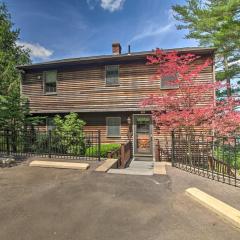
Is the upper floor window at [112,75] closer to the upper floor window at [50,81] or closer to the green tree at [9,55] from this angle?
the upper floor window at [50,81]

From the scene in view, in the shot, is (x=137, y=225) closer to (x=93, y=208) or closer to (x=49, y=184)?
(x=93, y=208)

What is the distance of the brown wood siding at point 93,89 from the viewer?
13.6 metres

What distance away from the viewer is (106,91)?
14289 millimetres

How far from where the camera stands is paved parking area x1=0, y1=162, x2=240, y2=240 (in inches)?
145

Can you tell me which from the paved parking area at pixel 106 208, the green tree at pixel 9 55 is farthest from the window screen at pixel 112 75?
the green tree at pixel 9 55

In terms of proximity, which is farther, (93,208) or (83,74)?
(83,74)

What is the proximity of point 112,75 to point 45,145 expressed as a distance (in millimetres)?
6134

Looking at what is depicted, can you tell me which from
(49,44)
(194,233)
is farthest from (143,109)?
(49,44)

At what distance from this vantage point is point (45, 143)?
11.0 meters

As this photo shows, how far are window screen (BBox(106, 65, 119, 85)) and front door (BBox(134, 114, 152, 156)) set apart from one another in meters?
2.68

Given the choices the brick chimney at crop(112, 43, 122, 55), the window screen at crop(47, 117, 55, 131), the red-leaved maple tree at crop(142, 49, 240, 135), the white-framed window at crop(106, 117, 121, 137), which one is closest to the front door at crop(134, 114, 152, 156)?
the white-framed window at crop(106, 117, 121, 137)

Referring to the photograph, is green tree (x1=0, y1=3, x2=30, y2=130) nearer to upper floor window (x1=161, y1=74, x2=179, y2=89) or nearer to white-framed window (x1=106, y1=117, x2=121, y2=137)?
white-framed window (x1=106, y1=117, x2=121, y2=137)

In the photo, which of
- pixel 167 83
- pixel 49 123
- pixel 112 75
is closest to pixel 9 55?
pixel 49 123

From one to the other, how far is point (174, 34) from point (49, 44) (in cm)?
1824
